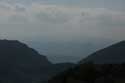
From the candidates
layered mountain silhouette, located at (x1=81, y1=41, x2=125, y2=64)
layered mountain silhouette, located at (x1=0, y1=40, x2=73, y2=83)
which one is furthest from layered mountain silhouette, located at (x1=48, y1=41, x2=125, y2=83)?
layered mountain silhouette, located at (x1=0, y1=40, x2=73, y2=83)

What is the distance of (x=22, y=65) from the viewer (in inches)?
7111

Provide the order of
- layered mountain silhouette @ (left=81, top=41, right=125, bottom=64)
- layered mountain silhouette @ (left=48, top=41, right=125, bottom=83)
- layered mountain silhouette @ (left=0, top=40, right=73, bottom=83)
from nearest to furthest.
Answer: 1. layered mountain silhouette @ (left=48, top=41, right=125, bottom=83)
2. layered mountain silhouette @ (left=81, top=41, right=125, bottom=64)
3. layered mountain silhouette @ (left=0, top=40, right=73, bottom=83)

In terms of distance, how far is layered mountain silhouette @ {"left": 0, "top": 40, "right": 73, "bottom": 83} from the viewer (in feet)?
518

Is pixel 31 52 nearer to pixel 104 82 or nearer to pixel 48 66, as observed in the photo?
pixel 48 66

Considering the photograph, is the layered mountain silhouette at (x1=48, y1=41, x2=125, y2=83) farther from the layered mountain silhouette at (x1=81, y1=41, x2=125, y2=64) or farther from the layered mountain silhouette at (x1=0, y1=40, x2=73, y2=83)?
the layered mountain silhouette at (x1=0, y1=40, x2=73, y2=83)

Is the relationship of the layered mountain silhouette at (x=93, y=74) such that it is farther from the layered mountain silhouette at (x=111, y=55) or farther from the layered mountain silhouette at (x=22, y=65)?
the layered mountain silhouette at (x=22, y=65)

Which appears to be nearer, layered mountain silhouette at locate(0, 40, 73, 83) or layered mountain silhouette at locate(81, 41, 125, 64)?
layered mountain silhouette at locate(81, 41, 125, 64)

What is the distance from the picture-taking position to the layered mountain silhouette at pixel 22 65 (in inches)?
6216

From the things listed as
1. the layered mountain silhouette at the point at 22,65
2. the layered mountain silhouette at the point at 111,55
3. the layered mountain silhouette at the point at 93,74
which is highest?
the layered mountain silhouette at the point at 93,74

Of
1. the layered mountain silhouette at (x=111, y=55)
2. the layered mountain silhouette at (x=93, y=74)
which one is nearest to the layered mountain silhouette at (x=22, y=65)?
the layered mountain silhouette at (x=111, y=55)

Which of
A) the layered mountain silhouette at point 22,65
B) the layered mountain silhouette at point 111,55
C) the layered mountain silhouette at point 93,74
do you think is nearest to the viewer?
the layered mountain silhouette at point 93,74

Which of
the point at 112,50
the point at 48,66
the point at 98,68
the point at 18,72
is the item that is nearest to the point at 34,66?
the point at 48,66

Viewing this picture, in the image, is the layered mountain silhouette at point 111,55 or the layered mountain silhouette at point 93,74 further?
the layered mountain silhouette at point 111,55

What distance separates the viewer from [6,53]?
178000mm
